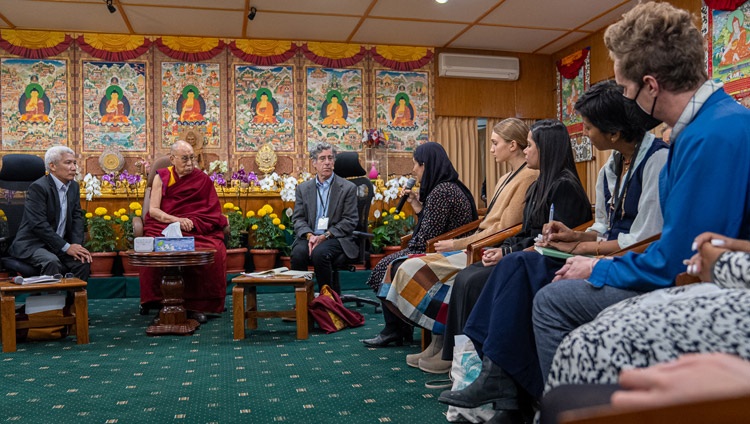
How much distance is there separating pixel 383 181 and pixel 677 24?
687cm

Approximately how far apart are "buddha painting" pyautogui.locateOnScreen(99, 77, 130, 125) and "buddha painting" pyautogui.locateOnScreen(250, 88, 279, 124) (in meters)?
1.55

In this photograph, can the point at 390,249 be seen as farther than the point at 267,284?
Yes

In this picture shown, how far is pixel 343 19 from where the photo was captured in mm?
7477

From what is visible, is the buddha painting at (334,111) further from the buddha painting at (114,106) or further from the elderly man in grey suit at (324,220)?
the elderly man in grey suit at (324,220)

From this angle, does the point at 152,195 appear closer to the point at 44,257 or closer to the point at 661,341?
the point at 44,257

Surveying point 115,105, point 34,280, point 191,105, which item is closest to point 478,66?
point 191,105

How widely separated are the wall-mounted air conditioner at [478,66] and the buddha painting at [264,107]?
7.57 feet

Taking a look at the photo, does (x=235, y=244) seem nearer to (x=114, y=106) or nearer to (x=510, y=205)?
(x=114, y=106)

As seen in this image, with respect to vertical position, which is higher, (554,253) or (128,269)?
(554,253)

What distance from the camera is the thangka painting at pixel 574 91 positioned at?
838cm

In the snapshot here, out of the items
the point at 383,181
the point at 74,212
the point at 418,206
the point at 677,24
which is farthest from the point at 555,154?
the point at 383,181

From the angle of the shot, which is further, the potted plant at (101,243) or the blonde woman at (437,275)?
the potted plant at (101,243)

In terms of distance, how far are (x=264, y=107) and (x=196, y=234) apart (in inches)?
141

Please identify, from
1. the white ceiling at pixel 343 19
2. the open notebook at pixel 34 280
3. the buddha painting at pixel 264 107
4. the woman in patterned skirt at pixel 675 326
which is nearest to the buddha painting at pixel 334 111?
the buddha painting at pixel 264 107
